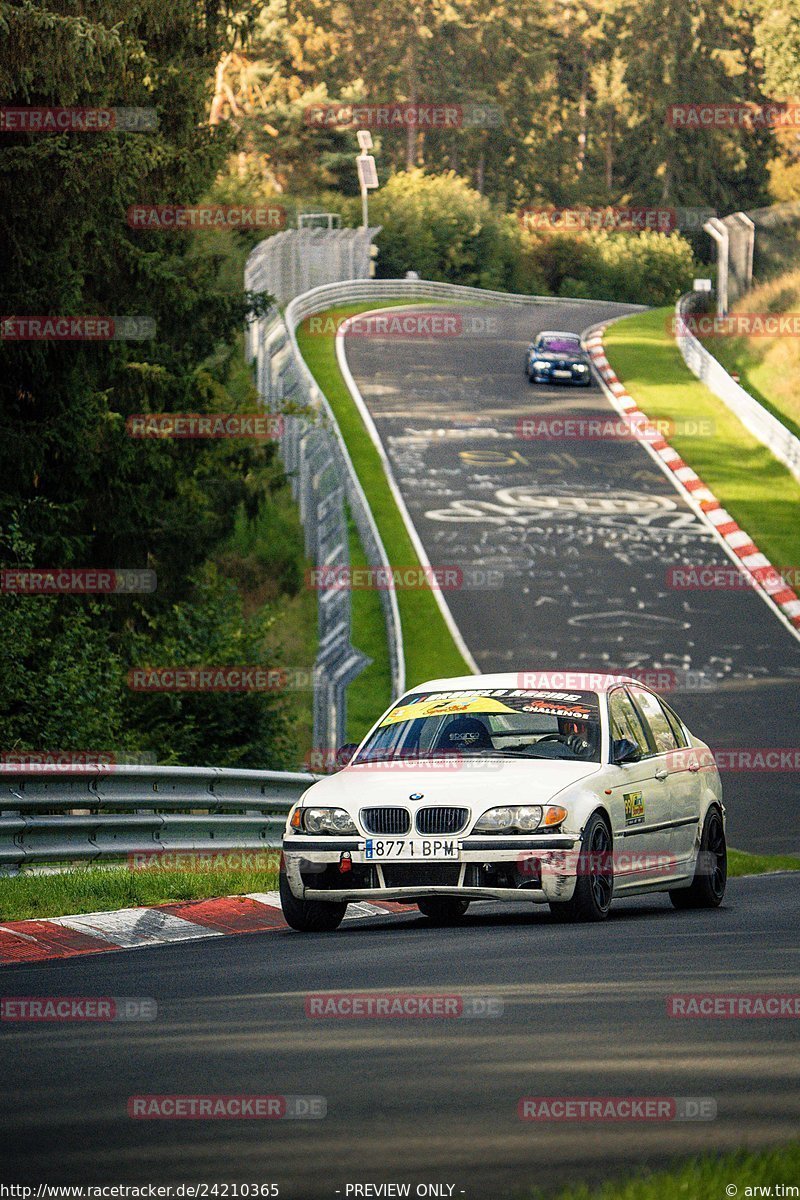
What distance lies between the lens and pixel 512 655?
1158 inches

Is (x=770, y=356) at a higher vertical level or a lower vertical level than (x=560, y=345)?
lower

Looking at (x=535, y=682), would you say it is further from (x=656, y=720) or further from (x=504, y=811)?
(x=504, y=811)

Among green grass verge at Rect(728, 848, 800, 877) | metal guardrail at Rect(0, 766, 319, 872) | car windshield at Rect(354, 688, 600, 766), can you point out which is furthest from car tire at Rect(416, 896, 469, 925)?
green grass verge at Rect(728, 848, 800, 877)

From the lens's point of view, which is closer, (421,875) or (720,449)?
(421,875)

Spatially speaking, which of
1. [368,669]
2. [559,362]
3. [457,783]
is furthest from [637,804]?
[559,362]

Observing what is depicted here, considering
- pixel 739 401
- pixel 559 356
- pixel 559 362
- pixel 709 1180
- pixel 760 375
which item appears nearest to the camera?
pixel 709 1180

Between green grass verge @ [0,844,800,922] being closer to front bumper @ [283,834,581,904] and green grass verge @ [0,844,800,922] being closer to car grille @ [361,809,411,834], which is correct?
front bumper @ [283,834,581,904]

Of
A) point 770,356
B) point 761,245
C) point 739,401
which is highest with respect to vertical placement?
point 761,245

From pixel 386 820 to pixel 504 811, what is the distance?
661 millimetres

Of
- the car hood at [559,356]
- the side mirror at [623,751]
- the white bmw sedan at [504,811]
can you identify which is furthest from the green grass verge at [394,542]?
the side mirror at [623,751]

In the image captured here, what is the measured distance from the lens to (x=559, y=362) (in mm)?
54188

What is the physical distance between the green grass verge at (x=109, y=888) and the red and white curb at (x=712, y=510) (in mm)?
20432

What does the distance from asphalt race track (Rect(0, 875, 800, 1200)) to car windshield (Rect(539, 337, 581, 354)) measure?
4534 cm

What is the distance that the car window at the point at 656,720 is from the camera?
1281 cm
